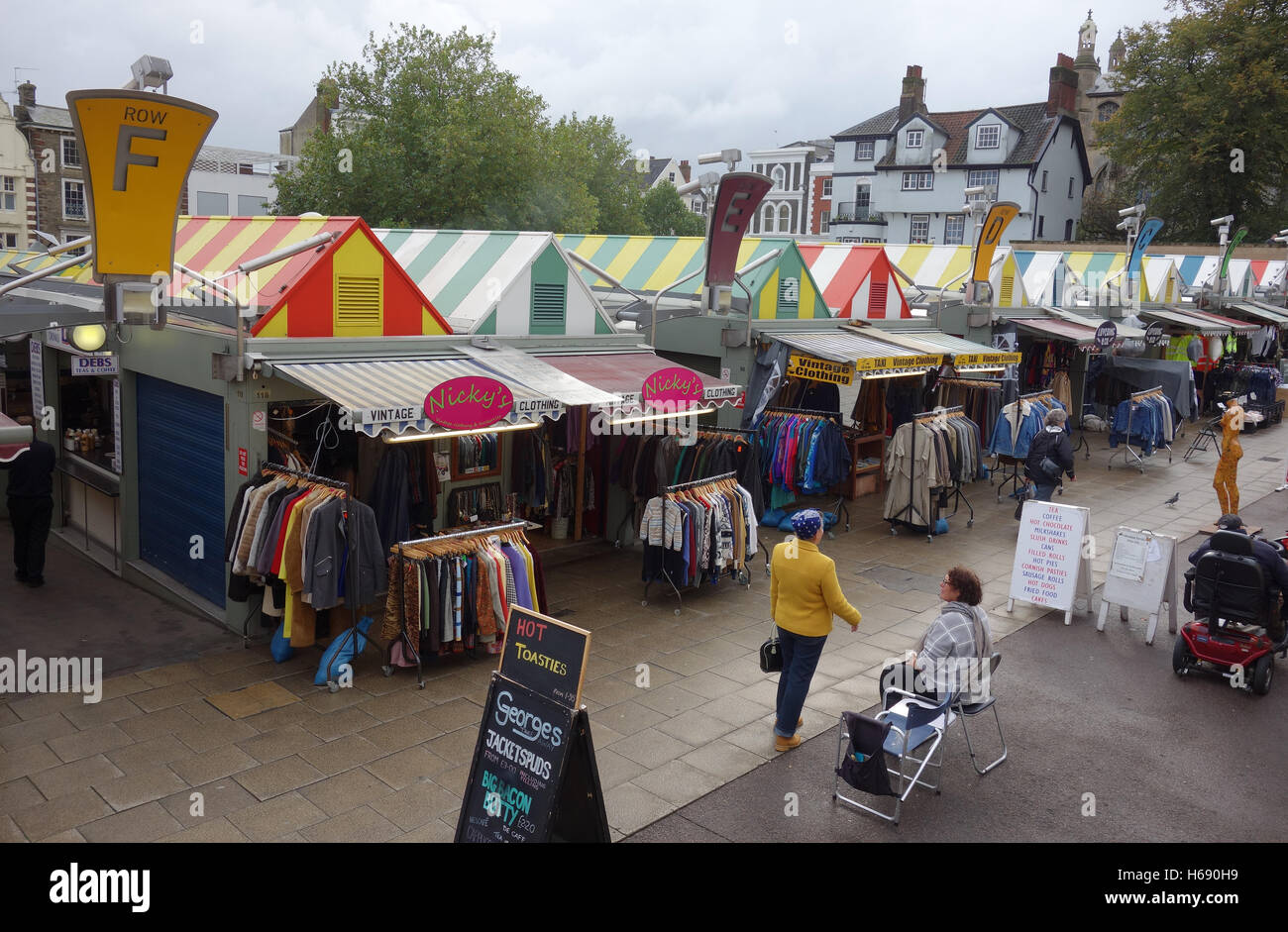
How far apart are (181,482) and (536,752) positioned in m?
6.30

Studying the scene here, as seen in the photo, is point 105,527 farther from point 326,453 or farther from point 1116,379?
point 1116,379

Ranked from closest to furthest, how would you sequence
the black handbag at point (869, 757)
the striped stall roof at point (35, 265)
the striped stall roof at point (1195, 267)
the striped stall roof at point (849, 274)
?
the black handbag at point (869, 757) < the striped stall roof at point (35, 265) < the striped stall roof at point (849, 274) < the striped stall roof at point (1195, 267)

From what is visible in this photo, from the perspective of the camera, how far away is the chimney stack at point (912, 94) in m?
54.0

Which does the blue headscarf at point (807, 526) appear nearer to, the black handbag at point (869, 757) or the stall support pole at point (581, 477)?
the black handbag at point (869, 757)

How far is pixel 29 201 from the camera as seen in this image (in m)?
45.0

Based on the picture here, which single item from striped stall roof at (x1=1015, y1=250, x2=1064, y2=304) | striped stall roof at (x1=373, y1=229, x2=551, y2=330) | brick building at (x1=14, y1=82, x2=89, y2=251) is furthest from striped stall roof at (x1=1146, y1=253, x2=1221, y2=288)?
brick building at (x1=14, y1=82, x2=89, y2=251)

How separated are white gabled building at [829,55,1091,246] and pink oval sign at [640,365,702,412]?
4087cm

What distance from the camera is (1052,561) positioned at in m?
10.5

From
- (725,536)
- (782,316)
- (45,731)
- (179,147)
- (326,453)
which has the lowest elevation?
(45,731)

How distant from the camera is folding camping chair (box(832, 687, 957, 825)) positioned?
621cm

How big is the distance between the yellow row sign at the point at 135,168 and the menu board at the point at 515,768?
16.3 ft

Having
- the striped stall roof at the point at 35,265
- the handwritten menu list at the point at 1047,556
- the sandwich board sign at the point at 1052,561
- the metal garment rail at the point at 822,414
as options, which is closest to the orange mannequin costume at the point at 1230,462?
the sandwich board sign at the point at 1052,561
